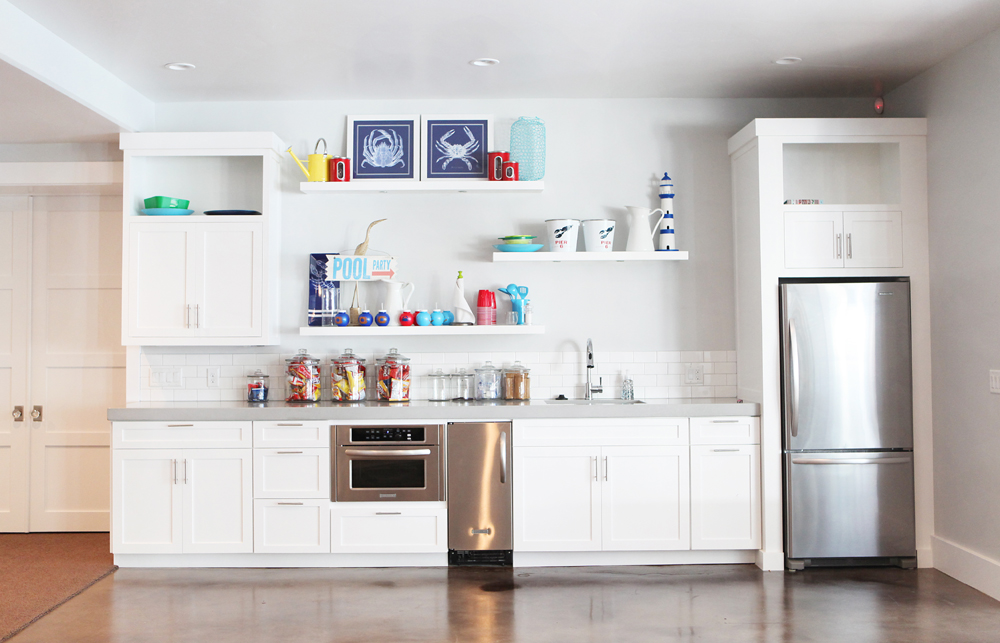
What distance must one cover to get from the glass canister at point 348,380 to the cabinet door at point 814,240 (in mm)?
2560

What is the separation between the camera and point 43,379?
16.3 ft

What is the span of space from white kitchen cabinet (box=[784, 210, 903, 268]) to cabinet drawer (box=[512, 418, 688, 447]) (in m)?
1.16

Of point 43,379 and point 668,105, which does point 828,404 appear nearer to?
point 668,105

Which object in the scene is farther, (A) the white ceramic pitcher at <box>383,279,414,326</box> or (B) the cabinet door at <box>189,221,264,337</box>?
(A) the white ceramic pitcher at <box>383,279,414,326</box>

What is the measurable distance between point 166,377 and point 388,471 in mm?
1640

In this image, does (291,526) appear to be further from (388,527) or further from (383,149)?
(383,149)

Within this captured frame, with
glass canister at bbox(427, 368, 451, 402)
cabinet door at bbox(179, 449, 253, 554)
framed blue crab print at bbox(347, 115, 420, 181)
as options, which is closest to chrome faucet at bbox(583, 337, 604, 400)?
glass canister at bbox(427, 368, 451, 402)

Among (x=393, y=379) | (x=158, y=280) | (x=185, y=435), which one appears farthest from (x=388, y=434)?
(x=158, y=280)

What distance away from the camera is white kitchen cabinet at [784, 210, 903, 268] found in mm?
4176

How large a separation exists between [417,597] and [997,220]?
337cm

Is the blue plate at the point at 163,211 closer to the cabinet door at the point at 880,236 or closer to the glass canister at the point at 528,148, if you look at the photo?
the glass canister at the point at 528,148

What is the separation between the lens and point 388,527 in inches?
162

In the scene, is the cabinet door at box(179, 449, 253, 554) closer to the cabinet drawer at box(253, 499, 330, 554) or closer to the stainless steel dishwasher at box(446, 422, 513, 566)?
the cabinet drawer at box(253, 499, 330, 554)

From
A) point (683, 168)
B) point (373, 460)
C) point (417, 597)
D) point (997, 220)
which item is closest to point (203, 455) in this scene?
point (373, 460)
